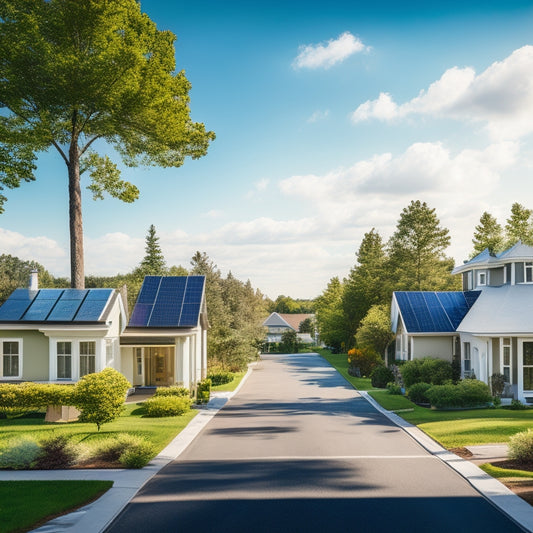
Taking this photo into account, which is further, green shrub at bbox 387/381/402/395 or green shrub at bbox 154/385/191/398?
green shrub at bbox 387/381/402/395

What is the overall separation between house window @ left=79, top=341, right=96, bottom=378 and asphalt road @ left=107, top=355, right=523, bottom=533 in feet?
25.6

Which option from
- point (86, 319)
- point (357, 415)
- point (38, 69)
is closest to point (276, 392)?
point (357, 415)

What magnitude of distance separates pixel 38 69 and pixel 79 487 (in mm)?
19718

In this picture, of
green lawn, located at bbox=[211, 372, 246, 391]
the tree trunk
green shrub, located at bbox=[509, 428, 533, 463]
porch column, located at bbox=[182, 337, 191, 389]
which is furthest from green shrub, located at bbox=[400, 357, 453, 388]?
the tree trunk

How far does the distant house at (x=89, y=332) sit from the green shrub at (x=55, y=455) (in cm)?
1023

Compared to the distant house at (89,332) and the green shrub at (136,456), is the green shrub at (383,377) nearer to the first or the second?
the distant house at (89,332)

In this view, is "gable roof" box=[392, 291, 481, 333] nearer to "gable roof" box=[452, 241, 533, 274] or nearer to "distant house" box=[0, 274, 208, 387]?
"gable roof" box=[452, 241, 533, 274]

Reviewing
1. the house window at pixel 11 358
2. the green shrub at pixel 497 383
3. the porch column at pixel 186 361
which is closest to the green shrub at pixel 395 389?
the green shrub at pixel 497 383

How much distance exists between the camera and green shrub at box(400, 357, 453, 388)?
91.1 feet

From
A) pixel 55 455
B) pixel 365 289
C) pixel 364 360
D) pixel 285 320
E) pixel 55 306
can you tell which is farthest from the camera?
pixel 285 320

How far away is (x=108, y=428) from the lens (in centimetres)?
1861

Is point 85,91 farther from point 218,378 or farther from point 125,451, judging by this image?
point 218,378

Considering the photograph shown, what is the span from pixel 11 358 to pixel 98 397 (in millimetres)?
9264

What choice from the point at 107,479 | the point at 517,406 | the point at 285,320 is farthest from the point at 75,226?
the point at 285,320
